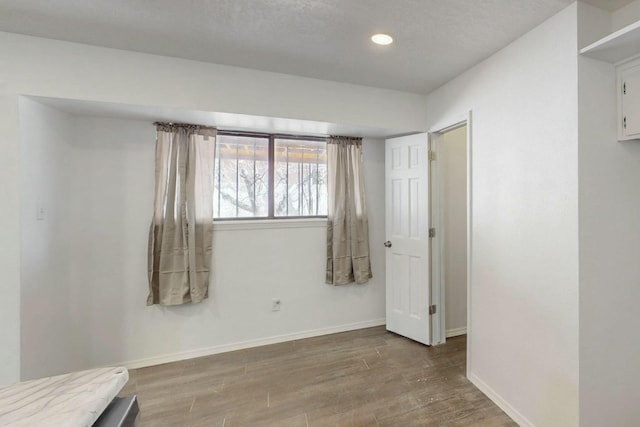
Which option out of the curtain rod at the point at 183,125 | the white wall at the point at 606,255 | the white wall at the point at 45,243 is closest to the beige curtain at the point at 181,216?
the curtain rod at the point at 183,125

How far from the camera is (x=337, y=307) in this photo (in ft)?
10.5

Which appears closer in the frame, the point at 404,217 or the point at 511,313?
the point at 511,313

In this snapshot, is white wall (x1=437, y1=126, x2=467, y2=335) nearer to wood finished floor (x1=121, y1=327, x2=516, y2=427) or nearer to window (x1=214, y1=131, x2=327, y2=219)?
wood finished floor (x1=121, y1=327, x2=516, y2=427)

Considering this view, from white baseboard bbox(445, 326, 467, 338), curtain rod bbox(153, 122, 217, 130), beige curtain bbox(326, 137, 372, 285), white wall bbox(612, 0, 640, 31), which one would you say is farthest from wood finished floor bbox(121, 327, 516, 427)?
white wall bbox(612, 0, 640, 31)

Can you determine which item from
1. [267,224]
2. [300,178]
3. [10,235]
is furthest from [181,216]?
[300,178]

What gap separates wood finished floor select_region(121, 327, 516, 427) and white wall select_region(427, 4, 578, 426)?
0.32 metres

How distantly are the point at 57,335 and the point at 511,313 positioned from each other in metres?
3.42

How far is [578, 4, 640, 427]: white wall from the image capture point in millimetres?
1521

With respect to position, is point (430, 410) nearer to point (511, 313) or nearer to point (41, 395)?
point (511, 313)

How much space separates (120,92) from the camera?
6.69ft

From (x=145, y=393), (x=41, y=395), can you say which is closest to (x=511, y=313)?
(x=41, y=395)

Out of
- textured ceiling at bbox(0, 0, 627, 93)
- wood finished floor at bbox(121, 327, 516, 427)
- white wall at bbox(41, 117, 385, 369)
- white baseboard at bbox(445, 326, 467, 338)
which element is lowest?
wood finished floor at bbox(121, 327, 516, 427)

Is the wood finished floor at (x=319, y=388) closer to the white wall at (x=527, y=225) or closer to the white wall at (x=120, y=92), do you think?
the white wall at (x=527, y=225)

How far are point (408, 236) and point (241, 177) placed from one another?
185cm
